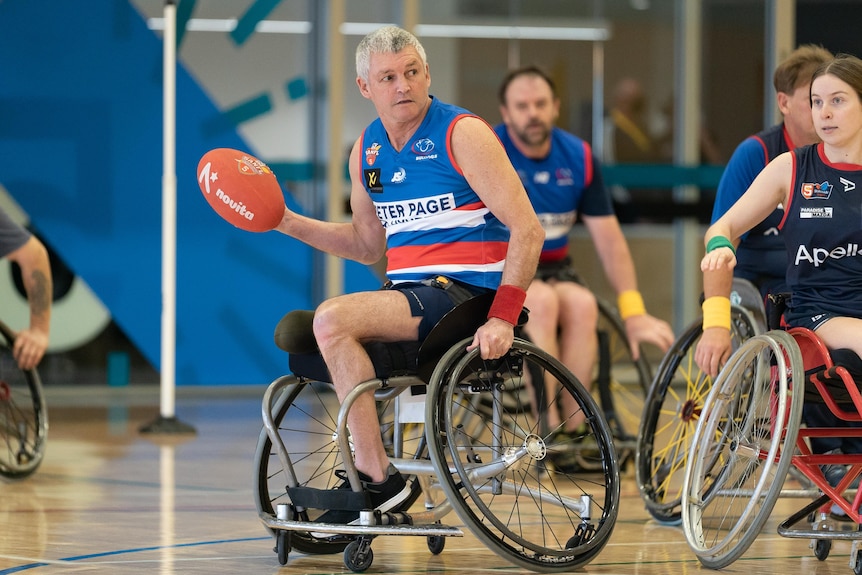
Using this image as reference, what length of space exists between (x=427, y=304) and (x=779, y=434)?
2.68 feet

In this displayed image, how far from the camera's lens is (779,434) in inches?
108

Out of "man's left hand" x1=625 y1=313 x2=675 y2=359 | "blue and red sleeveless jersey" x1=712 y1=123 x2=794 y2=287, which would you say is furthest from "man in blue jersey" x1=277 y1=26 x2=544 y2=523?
"man's left hand" x1=625 y1=313 x2=675 y2=359

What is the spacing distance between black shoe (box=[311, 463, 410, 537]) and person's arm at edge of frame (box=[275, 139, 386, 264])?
26.3 inches

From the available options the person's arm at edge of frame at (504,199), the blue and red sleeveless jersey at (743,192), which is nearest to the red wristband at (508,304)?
the person's arm at edge of frame at (504,199)

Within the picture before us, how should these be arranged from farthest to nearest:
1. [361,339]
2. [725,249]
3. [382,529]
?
[725,249] < [361,339] < [382,529]

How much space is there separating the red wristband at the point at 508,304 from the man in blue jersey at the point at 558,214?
5.51 ft

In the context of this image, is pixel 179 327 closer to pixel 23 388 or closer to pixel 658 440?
pixel 23 388

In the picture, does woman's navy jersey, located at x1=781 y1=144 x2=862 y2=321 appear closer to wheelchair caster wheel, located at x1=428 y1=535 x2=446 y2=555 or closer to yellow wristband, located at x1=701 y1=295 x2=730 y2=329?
yellow wristband, located at x1=701 y1=295 x2=730 y2=329

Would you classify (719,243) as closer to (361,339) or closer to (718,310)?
(718,310)

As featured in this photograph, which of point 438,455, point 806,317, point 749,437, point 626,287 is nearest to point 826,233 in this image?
point 806,317

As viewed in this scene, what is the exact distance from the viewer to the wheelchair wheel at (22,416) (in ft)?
15.4

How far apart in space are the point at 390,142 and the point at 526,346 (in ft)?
2.04

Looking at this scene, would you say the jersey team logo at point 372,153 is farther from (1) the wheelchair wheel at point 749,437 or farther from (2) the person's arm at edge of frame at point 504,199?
(1) the wheelchair wheel at point 749,437

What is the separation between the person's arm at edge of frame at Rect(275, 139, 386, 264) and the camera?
11.0 ft
